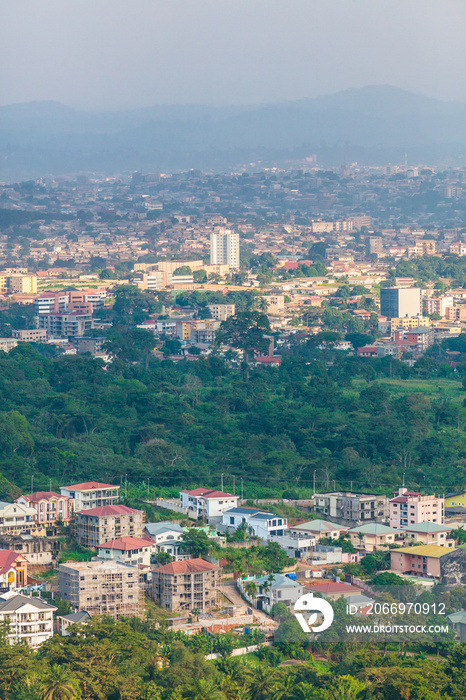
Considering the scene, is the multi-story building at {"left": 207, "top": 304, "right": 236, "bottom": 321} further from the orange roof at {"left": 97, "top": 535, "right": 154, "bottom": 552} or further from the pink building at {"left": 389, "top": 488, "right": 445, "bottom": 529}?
the orange roof at {"left": 97, "top": 535, "right": 154, "bottom": 552}

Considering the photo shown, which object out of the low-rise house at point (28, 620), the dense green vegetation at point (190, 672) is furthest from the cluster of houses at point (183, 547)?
the dense green vegetation at point (190, 672)

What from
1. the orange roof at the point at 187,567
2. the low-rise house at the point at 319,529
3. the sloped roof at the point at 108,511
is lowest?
the low-rise house at the point at 319,529

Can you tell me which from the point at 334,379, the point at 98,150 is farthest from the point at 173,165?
the point at 334,379

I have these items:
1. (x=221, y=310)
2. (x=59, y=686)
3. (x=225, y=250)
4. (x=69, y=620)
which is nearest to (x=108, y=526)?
(x=69, y=620)

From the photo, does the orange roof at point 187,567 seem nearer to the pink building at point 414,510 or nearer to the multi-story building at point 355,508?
the multi-story building at point 355,508

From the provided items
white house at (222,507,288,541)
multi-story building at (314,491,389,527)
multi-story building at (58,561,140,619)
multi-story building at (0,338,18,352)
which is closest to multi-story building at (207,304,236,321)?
multi-story building at (0,338,18,352)

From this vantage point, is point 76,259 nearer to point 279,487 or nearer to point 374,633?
point 279,487
